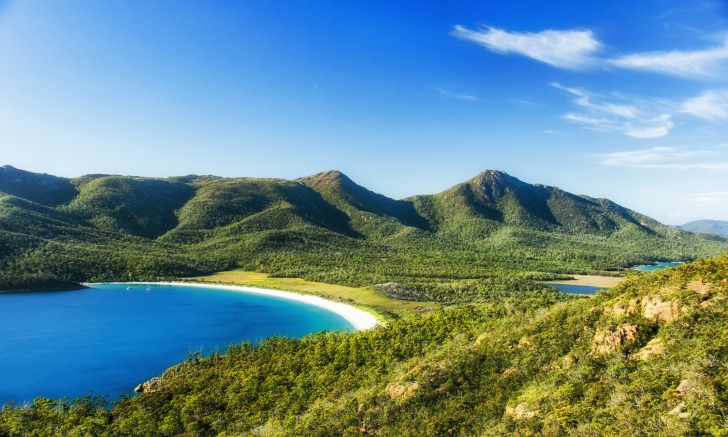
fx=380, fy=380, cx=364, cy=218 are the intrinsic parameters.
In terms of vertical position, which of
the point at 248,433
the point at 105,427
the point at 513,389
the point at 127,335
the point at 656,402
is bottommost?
the point at 127,335

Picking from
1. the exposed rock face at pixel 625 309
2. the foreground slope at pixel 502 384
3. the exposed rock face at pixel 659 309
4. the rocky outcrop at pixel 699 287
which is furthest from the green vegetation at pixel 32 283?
the rocky outcrop at pixel 699 287

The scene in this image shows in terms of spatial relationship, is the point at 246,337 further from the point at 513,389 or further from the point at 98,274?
the point at 98,274

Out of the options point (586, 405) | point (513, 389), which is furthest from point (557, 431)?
point (513, 389)

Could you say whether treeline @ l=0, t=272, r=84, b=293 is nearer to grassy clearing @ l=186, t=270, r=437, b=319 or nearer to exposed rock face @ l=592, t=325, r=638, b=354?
grassy clearing @ l=186, t=270, r=437, b=319

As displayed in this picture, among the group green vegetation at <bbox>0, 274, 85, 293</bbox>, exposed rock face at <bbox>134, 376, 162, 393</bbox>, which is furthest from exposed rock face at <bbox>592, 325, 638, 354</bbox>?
green vegetation at <bbox>0, 274, 85, 293</bbox>

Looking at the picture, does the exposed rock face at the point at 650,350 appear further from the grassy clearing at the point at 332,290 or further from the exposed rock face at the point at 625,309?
the grassy clearing at the point at 332,290

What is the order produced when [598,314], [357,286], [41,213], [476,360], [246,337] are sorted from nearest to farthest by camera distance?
[598,314], [476,360], [246,337], [357,286], [41,213]
